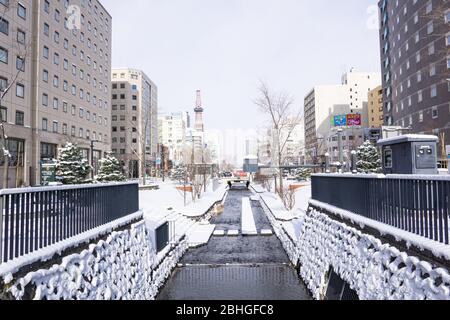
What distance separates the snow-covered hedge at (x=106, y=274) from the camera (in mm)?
4816

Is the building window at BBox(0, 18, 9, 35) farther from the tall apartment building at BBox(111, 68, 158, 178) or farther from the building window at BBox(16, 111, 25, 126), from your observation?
the tall apartment building at BBox(111, 68, 158, 178)

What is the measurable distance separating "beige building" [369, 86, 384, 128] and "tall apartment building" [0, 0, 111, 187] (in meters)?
72.8

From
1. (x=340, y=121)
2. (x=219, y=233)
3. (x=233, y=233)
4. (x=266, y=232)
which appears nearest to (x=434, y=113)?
(x=340, y=121)

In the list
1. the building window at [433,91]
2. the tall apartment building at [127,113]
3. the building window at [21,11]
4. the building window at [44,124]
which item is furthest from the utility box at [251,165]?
the tall apartment building at [127,113]

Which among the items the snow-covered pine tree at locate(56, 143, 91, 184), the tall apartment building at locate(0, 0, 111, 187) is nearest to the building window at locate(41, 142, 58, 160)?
the tall apartment building at locate(0, 0, 111, 187)

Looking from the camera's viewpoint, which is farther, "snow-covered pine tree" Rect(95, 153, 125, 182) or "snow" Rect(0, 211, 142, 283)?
"snow-covered pine tree" Rect(95, 153, 125, 182)

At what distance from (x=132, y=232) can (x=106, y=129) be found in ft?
181

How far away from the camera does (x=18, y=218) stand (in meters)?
4.84

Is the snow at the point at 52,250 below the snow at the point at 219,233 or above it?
above

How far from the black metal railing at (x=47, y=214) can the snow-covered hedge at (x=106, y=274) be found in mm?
463

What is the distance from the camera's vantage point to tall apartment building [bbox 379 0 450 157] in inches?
1708

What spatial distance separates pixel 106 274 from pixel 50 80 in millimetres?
41507

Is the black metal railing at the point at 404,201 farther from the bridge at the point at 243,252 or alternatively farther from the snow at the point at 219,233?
the snow at the point at 219,233
